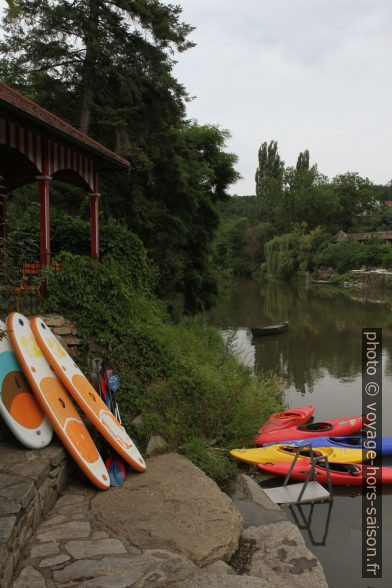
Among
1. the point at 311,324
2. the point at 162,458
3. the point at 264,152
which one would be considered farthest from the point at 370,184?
the point at 162,458

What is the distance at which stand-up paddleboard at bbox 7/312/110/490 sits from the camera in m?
5.07

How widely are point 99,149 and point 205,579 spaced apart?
6.95 metres

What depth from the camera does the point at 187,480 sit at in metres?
5.53

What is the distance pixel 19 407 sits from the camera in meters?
5.12

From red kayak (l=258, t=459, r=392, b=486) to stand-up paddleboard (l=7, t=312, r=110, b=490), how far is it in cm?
365

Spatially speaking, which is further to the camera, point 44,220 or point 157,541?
point 44,220

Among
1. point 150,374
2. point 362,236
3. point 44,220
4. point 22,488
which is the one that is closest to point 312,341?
point 150,374

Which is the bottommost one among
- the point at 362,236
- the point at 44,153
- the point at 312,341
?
the point at 312,341

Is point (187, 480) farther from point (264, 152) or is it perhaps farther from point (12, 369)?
point (264, 152)

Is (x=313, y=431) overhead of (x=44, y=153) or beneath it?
beneath

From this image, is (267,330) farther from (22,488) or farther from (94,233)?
(22,488)

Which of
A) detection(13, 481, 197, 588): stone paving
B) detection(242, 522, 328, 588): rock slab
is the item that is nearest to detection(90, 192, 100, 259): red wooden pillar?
detection(13, 481, 197, 588): stone paving

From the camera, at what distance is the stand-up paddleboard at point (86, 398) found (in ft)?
18.1

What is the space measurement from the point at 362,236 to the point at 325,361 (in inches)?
1674
